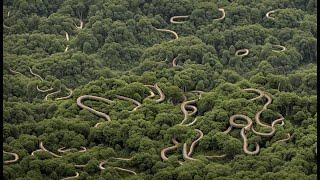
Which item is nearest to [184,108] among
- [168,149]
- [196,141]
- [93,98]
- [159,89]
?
[159,89]

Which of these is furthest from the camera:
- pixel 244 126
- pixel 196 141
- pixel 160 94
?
pixel 160 94

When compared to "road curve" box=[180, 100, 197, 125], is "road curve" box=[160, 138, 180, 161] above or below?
above

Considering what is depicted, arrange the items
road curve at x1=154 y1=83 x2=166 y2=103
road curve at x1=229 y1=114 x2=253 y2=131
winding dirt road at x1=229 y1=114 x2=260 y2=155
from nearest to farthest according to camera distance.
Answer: winding dirt road at x1=229 y1=114 x2=260 y2=155, road curve at x1=229 y1=114 x2=253 y2=131, road curve at x1=154 y1=83 x2=166 y2=103

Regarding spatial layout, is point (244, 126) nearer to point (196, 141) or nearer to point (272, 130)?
point (272, 130)

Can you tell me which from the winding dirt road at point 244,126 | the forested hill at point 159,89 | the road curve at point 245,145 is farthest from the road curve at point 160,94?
the road curve at point 245,145

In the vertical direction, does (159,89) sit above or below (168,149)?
above

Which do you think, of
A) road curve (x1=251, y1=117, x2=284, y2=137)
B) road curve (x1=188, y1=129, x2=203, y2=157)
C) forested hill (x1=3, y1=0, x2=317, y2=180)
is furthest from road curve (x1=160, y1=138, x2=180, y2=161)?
road curve (x1=251, y1=117, x2=284, y2=137)

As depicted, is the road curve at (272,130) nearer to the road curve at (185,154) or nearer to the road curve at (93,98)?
the road curve at (185,154)

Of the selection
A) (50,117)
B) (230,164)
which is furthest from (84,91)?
(230,164)

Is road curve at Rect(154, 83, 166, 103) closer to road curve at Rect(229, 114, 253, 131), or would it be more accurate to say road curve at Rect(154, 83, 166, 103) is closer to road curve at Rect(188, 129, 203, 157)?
road curve at Rect(188, 129, 203, 157)
